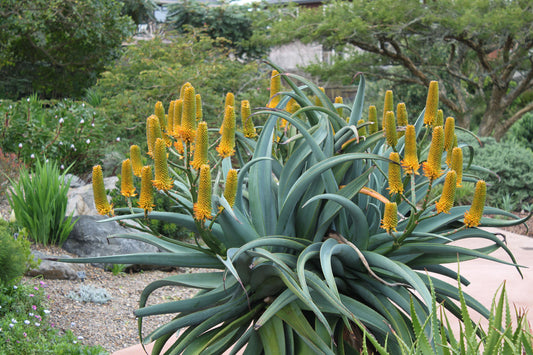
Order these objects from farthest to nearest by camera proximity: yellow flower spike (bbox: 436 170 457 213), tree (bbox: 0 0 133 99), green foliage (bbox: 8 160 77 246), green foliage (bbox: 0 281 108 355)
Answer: tree (bbox: 0 0 133 99), green foliage (bbox: 8 160 77 246), green foliage (bbox: 0 281 108 355), yellow flower spike (bbox: 436 170 457 213)

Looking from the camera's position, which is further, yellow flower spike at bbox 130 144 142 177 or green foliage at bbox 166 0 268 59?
green foliage at bbox 166 0 268 59

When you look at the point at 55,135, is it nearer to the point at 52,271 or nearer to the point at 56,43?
the point at 52,271

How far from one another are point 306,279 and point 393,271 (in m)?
0.28

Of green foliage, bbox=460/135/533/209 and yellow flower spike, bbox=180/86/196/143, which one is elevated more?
yellow flower spike, bbox=180/86/196/143

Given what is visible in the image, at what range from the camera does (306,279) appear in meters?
1.70

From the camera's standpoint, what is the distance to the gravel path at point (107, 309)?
3.39 m

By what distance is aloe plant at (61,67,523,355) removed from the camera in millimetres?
1670

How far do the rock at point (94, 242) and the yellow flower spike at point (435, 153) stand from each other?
12.4 feet

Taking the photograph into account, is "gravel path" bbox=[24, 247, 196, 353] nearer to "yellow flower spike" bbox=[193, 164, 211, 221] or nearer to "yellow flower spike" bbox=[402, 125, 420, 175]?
"yellow flower spike" bbox=[193, 164, 211, 221]

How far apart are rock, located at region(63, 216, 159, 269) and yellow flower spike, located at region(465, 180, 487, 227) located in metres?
3.77

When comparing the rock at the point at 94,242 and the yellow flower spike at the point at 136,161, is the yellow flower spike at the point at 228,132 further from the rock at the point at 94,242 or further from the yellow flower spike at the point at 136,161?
the rock at the point at 94,242

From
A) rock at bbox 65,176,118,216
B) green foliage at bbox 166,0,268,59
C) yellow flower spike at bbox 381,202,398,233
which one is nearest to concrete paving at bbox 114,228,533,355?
yellow flower spike at bbox 381,202,398,233

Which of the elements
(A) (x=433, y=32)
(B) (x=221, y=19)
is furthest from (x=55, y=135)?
(B) (x=221, y=19)

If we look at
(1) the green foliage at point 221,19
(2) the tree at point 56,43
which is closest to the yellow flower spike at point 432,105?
(2) the tree at point 56,43
